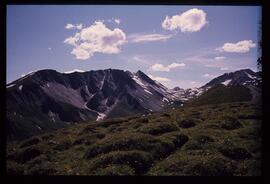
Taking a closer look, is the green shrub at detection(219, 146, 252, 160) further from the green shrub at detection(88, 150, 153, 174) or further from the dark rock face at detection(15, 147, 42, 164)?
the dark rock face at detection(15, 147, 42, 164)

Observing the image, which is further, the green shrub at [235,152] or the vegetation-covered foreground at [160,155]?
the green shrub at [235,152]

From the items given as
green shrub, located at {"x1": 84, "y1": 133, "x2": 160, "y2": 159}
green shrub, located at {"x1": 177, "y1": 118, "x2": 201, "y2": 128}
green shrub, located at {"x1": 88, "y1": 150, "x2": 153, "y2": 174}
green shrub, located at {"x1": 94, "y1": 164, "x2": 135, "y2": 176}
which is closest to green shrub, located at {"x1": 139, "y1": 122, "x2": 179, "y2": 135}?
green shrub, located at {"x1": 177, "y1": 118, "x2": 201, "y2": 128}

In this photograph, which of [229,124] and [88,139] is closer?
[229,124]

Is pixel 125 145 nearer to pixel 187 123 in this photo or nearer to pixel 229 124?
pixel 187 123

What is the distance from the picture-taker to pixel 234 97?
189 meters

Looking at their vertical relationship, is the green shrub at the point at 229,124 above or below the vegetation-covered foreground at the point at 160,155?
above

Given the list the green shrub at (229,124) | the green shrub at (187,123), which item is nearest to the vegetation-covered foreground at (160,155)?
the green shrub at (229,124)

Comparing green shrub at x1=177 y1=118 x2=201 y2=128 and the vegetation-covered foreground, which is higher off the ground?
green shrub at x1=177 y1=118 x2=201 y2=128

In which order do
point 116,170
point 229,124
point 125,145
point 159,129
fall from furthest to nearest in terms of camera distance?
point 229,124, point 159,129, point 125,145, point 116,170

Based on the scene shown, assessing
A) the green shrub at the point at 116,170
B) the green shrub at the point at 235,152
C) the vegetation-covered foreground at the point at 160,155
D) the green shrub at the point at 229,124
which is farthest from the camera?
the green shrub at the point at 229,124

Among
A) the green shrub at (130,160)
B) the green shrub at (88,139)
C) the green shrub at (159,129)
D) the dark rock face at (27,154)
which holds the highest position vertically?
the green shrub at (159,129)

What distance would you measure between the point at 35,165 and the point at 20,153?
7722 millimetres
